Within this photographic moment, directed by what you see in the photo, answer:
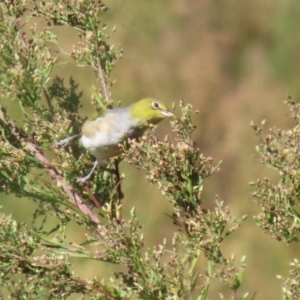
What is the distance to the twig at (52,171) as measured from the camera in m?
1.81

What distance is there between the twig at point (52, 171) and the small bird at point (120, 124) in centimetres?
31

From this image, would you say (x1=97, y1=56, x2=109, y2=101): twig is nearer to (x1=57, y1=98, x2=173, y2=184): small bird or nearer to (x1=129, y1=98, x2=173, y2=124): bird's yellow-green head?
(x1=57, y1=98, x2=173, y2=184): small bird

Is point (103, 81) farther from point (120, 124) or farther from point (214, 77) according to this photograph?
point (214, 77)

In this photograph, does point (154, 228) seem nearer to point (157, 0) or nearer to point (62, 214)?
point (157, 0)

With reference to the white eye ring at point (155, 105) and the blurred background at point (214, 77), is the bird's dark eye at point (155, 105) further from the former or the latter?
the blurred background at point (214, 77)

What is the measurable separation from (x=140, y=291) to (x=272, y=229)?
0.36 meters

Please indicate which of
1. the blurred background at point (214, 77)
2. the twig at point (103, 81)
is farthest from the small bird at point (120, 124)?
the blurred background at point (214, 77)

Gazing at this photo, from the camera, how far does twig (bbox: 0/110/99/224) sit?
5.95ft

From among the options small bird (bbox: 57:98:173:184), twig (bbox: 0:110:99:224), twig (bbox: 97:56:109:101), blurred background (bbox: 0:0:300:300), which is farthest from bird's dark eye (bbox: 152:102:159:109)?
blurred background (bbox: 0:0:300:300)

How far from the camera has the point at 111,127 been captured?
2.48 meters

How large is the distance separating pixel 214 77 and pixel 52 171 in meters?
4.20

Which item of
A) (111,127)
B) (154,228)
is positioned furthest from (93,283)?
(154,228)

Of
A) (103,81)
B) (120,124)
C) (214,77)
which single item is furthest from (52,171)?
(214,77)

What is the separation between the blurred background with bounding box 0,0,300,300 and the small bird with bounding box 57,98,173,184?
249cm
